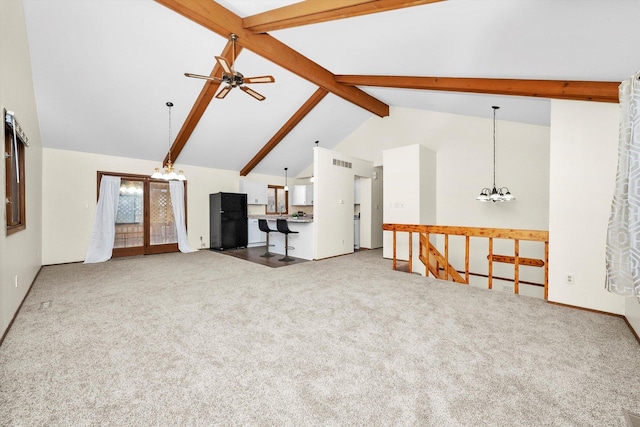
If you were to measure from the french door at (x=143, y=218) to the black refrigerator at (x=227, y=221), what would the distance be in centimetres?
105

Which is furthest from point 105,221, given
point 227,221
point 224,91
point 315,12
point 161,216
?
point 315,12

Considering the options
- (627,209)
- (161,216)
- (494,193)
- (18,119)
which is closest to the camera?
(627,209)

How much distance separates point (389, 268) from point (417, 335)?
2.81m

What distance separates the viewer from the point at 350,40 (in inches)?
153

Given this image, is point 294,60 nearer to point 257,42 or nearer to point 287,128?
point 257,42

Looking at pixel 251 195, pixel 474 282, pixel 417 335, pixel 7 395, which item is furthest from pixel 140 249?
pixel 474 282

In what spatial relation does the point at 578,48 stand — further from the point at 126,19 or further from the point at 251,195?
the point at 251,195

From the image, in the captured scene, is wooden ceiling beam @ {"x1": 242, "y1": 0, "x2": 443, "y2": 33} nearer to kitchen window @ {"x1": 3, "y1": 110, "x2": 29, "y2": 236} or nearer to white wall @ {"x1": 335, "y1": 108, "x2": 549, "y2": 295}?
kitchen window @ {"x1": 3, "y1": 110, "x2": 29, "y2": 236}

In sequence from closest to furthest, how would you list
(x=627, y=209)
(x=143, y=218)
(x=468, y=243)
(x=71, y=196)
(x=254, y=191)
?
(x=627, y=209) → (x=468, y=243) → (x=71, y=196) → (x=143, y=218) → (x=254, y=191)

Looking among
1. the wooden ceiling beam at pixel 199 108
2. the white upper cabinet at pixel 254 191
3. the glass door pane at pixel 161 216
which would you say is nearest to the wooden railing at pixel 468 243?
the wooden ceiling beam at pixel 199 108

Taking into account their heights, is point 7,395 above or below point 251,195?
below

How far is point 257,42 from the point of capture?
413 cm

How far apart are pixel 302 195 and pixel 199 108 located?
15.4 ft

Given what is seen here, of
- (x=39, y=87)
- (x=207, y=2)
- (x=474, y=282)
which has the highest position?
(x=207, y=2)
